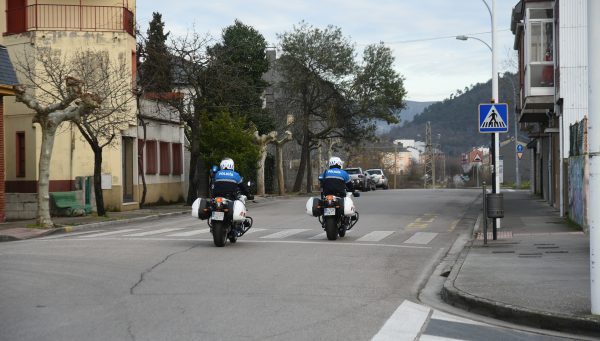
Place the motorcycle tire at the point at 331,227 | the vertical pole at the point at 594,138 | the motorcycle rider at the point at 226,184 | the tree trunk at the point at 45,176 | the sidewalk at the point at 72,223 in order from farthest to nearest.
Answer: the tree trunk at the point at 45,176 < the sidewalk at the point at 72,223 < the motorcycle tire at the point at 331,227 < the motorcycle rider at the point at 226,184 < the vertical pole at the point at 594,138

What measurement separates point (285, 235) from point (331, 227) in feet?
7.09

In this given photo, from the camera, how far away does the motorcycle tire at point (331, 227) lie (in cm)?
1805

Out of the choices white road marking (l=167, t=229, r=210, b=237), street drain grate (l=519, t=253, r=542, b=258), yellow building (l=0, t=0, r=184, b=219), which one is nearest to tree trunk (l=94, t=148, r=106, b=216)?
yellow building (l=0, t=0, r=184, b=219)

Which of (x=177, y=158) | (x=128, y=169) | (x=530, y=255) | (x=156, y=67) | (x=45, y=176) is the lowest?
(x=530, y=255)

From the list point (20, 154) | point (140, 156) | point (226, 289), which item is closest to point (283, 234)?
point (226, 289)

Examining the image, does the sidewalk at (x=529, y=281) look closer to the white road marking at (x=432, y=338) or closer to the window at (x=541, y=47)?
the white road marking at (x=432, y=338)

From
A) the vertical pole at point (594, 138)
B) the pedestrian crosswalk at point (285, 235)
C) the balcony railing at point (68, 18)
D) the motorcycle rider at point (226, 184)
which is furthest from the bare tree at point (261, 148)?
the vertical pole at point (594, 138)

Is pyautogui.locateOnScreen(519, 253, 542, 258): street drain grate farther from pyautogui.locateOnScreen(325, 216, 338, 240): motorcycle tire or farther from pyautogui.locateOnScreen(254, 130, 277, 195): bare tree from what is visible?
pyautogui.locateOnScreen(254, 130, 277, 195): bare tree

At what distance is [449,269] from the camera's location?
13789 millimetres

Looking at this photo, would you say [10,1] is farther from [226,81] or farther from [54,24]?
[226,81]

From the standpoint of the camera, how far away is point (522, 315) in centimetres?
902

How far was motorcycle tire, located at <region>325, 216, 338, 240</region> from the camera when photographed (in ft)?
59.2

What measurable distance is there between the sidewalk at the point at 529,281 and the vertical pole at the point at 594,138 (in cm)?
50

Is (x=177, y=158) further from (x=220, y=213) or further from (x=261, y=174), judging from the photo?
(x=220, y=213)
